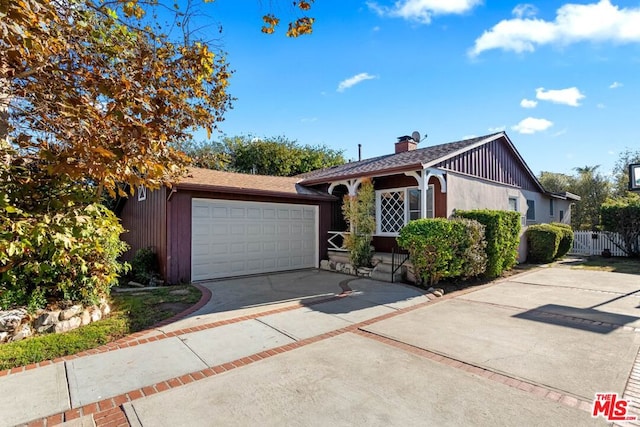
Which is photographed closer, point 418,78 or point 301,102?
point 418,78

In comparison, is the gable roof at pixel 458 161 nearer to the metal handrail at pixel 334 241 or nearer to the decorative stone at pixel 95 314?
the metal handrail at pixel 334 241

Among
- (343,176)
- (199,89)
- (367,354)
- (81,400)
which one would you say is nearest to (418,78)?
(343,176)

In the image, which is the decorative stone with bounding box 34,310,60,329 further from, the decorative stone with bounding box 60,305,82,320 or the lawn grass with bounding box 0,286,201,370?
the lawn grass with bounding box 0,286,201,370

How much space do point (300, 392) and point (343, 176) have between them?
8419mm

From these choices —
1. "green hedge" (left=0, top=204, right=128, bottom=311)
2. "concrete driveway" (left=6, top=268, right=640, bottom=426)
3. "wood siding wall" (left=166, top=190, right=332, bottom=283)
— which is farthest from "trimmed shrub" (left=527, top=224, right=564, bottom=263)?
"green hedge" (left=0, top=204, right=128, bottom=311)

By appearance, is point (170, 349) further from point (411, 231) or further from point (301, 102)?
point (301, 102)

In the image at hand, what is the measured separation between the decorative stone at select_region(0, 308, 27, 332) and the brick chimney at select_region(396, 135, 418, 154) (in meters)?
13.6

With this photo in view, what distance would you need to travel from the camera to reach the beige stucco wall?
10.3 metres

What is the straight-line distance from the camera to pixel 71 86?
4.35 m

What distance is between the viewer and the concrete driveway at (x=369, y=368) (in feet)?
9.45

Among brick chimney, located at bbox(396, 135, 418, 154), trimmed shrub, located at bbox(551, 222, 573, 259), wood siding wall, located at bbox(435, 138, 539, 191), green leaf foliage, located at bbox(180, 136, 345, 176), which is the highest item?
green leaf foliage, located at bbox(180, 136, 345, 176)

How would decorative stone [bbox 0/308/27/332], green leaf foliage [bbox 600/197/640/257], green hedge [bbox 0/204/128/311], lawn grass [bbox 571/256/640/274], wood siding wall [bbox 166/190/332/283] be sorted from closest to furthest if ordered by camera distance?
green hedge [bbox 0/204/128/311] < decorative stone [bbox 0/308/27/332] < wood siding wall [bbox 166/190/332/283] < lawn grass [bbox 571/256/640/274] < green leaf foliage [bbox 600/197/640/257]

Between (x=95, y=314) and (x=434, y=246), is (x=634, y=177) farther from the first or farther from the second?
(x=95, y=314)

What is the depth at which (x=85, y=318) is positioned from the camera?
527 centimetres
